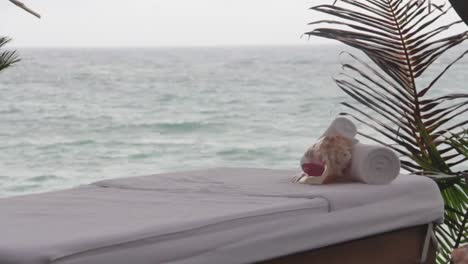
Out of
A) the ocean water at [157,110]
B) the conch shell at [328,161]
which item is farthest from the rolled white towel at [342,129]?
the ocean water at [157,110]

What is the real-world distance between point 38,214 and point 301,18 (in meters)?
13.4

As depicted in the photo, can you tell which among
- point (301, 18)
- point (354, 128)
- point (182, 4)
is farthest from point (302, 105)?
point (354, 128)

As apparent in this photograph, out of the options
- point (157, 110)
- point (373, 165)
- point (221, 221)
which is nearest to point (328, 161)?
point (373, 165)

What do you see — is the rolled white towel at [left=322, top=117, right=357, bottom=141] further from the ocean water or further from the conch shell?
the ocean water

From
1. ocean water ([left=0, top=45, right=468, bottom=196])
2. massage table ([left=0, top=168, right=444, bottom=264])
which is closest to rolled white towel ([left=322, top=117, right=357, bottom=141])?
massage table ([left=0, top=168, right=444, bottom=264])

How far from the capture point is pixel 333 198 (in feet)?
8.43

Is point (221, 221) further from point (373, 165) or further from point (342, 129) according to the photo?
point (342, 129)

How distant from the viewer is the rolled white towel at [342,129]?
3.02 m

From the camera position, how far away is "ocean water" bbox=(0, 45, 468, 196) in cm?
1221

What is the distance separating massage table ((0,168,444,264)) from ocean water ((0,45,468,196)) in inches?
334

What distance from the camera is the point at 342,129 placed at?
304 cm

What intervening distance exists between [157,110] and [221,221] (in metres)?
13.1

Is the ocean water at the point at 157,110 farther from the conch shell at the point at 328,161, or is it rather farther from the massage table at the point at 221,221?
the massage table at the point at 221,221

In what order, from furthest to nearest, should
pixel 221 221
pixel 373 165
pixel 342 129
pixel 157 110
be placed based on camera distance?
pixel 157 110, pixel 342 129, pixel 373 165, pixel 221 221
